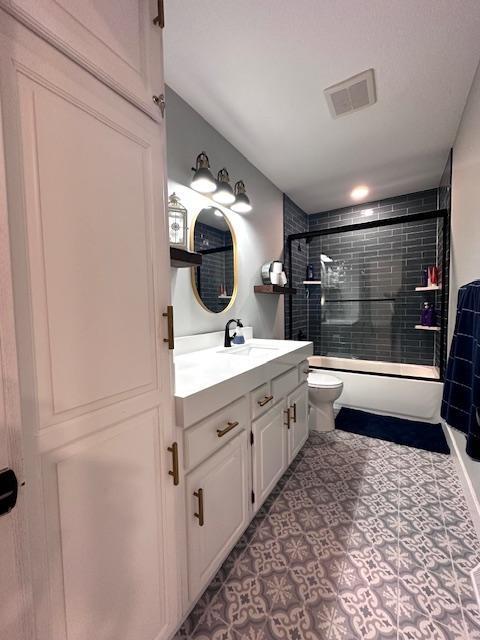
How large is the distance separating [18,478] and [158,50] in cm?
119

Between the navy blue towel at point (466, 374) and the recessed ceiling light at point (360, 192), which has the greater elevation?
the recessed ceiling light at point (360, 192)

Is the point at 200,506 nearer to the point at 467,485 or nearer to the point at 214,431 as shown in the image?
the point at 214,431

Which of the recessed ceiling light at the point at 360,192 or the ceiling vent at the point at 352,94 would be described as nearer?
the ceiling vent at the point at 352,94

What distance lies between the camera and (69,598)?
636mm

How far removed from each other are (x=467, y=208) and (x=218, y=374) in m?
2.03

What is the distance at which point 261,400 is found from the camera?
4.78ft

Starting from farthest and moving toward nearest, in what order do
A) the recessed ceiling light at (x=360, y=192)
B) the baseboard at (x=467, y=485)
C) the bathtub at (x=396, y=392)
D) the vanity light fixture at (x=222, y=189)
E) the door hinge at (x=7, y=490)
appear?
1. the recessed ceiling light at (x=360, y=192)
2. the bathtub at (x=396, y=392)
3. the vanity light fixture at (x=222, y=189)
4. the baseboard at (x=467, y=485)
5. the door hinge at (x=7, y=490)

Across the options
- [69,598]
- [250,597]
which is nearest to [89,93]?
[69,598]

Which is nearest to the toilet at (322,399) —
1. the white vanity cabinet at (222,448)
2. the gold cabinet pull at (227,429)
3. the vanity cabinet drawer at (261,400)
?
the white vanity cabinet at (222,448)

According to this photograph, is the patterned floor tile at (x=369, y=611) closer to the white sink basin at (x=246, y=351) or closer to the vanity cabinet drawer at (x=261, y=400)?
the vanity cabinet drawer at (x=261, y=400)

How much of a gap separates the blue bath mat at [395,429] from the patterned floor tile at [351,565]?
41 centimetres

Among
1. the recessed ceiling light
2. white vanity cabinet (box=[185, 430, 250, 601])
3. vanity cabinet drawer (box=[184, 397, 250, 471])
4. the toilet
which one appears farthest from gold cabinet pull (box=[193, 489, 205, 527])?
the recessed ceiling light

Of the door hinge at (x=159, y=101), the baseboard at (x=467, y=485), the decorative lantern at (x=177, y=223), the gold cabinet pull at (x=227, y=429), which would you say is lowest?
the baseboard at (x=467, y=485)

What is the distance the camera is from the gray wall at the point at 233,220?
172cm
